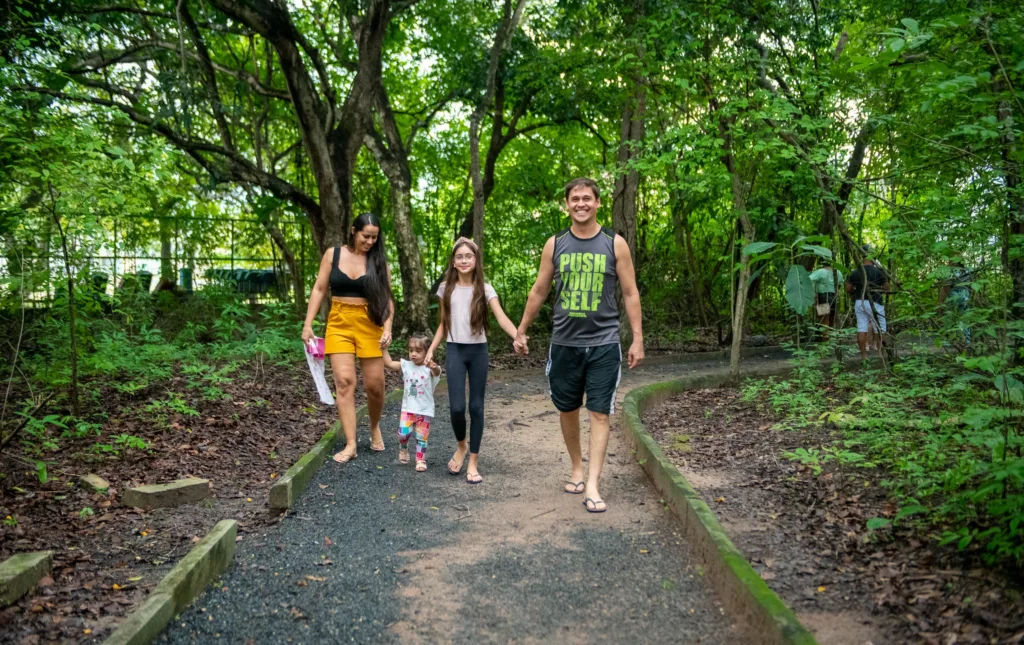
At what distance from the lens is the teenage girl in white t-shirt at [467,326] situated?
6.04 metres

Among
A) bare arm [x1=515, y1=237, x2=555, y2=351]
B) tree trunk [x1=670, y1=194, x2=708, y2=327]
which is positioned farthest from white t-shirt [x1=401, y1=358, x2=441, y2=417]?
tree trunk [x1=670, y1=194, x2=708, y2=327]

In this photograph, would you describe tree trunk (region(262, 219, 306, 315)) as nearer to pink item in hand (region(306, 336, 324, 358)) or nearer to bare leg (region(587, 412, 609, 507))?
pink item in hand (region(306, 336, 324, 358))

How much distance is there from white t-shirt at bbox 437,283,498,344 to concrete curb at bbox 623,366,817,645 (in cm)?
172

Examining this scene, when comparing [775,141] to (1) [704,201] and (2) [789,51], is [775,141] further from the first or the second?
(1) [704,201]

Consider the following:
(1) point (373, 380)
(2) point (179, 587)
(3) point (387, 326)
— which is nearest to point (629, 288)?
(3) point (387, 326)

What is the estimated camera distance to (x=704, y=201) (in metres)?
13.4

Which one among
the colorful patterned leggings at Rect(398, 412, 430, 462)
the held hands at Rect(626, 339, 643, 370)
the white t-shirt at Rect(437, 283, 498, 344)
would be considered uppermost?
the white t-shirt at Rect(437, 283, 498, 344)

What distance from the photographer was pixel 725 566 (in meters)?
3.98

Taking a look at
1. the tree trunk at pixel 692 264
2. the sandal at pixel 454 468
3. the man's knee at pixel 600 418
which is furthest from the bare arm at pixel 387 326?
the tree trunk at pixel 692 264

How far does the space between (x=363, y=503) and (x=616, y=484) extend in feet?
6.42

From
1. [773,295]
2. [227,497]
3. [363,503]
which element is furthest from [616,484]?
[773,295]

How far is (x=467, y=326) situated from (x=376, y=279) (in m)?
0.99

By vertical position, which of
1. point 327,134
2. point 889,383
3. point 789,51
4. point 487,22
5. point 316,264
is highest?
point 487,22

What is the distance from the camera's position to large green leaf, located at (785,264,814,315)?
8445 mm
